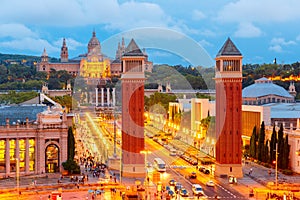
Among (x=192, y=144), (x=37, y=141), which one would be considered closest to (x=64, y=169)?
(x=37, y=141)

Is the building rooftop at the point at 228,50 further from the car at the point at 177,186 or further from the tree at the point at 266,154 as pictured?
the car at the point at 177,186

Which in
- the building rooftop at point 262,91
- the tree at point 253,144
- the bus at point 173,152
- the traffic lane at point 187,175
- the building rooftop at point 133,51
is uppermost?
the building rooftop at point 133,51

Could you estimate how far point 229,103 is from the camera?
5566 centimetres

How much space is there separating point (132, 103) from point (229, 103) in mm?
8849

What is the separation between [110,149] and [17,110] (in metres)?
13.6

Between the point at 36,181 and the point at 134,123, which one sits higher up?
the point at 134,123

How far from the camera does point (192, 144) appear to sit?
7500 cm

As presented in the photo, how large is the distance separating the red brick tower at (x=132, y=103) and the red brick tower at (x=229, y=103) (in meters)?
7.11

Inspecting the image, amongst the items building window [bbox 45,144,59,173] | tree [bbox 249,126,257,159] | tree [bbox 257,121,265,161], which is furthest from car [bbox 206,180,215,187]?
tree [bbox 249,126,257,159]

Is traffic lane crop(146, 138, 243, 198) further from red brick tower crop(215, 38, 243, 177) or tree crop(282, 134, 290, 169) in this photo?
tree crop(282, 134, 290, 169)

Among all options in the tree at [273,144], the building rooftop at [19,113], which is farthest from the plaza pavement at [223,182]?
the building rooftop at [19,113]

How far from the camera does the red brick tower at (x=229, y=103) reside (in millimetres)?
55250

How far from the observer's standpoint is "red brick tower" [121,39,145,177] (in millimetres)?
55469

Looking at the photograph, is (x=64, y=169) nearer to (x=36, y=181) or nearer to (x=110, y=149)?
(x=36, y=181)
